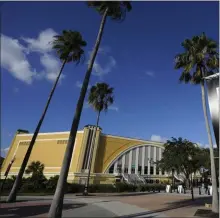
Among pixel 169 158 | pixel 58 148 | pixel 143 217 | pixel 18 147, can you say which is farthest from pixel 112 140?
pixel 143 217

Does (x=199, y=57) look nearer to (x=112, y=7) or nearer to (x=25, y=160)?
(x=112, y=7)

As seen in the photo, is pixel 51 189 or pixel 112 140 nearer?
pixel 51 189

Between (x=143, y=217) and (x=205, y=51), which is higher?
(x=205, y=51)

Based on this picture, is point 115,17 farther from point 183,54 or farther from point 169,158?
point 169,158

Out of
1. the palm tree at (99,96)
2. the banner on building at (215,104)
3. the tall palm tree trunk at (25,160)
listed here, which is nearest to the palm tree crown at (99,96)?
the palm tree at (99,96)

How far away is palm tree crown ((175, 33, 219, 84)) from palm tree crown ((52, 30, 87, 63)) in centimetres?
1075

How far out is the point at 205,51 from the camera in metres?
18.2

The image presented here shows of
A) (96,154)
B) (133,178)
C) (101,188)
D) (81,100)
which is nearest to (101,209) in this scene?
(81,100)

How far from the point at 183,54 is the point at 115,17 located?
6297 millimetres

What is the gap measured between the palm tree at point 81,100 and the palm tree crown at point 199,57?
5830 millimetres

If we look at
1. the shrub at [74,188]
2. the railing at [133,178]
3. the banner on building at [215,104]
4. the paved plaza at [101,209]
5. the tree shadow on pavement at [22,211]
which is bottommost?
the tree shadow on pavement at [22,211]

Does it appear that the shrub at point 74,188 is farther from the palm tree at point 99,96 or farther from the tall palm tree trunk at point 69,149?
the tall palm tree trunk at point 69,149

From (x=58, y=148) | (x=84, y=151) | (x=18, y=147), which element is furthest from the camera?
(x=18, y=147)

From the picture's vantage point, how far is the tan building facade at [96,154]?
5866 centimetres
